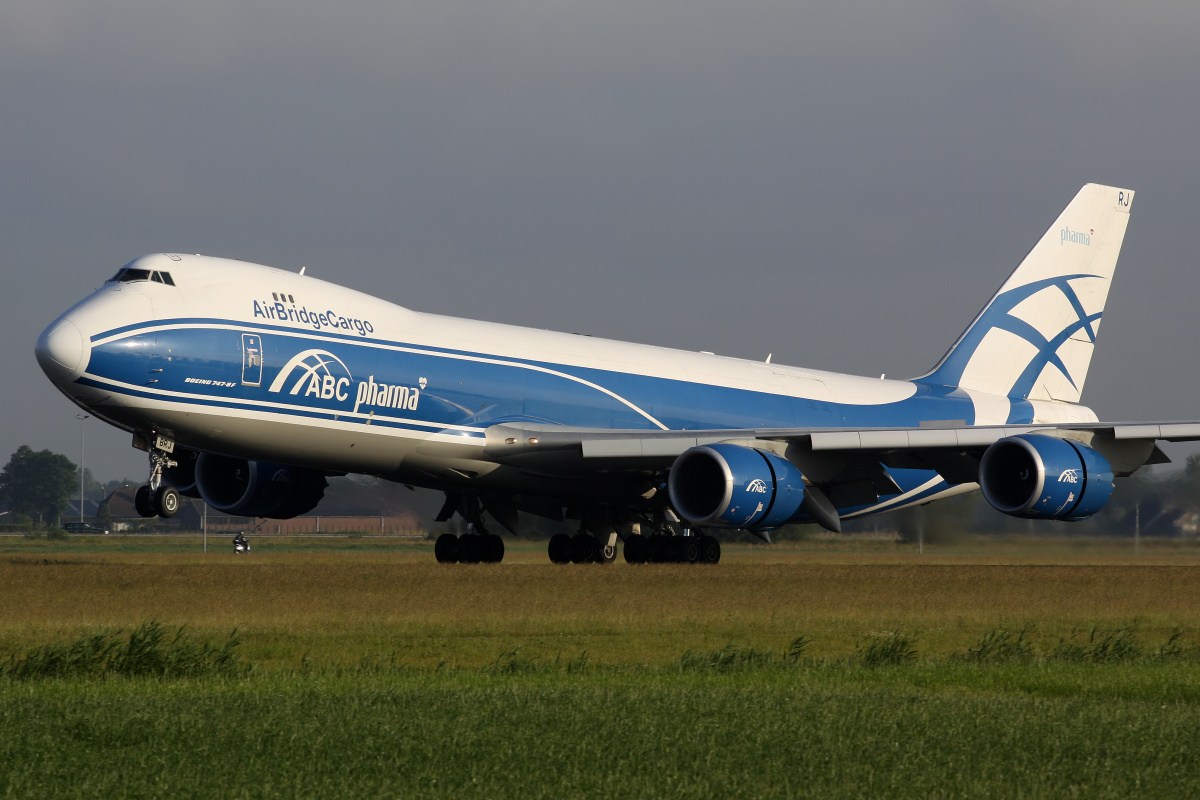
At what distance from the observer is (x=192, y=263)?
1995cm

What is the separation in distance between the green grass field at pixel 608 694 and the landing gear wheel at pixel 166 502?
2733mm

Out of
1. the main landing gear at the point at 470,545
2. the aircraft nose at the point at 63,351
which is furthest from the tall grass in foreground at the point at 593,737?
the main landing gear at the point at 470,545

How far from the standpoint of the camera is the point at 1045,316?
31297mm

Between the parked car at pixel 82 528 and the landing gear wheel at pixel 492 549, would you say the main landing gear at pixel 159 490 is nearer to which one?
the landing gear wheel at pixel 492 549

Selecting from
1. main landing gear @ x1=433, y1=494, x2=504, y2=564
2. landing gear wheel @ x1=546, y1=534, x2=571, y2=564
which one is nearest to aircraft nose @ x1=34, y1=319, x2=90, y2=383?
main landing gear @ x1=433, y1=494, x2=504, y2=564

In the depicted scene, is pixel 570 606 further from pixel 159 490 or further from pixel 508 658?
pixel 159 490

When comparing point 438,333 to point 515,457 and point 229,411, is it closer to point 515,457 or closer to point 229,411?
point 515,457

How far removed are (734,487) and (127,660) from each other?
1191 centimetres

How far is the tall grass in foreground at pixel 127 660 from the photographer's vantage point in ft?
30.8

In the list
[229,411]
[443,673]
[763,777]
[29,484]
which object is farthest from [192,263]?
[29,484]

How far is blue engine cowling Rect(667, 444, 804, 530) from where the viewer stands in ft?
66.5

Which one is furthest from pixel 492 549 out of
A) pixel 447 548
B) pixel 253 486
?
pixel 253 486

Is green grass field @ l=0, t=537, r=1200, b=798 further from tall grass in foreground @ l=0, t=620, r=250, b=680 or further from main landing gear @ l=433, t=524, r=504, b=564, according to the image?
main landing gear @ l=433, t=524, r=504, b=564

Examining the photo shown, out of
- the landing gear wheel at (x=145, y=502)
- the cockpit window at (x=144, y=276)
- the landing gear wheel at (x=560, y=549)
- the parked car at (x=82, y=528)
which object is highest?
the cockpit window at (x=144, y=276)
